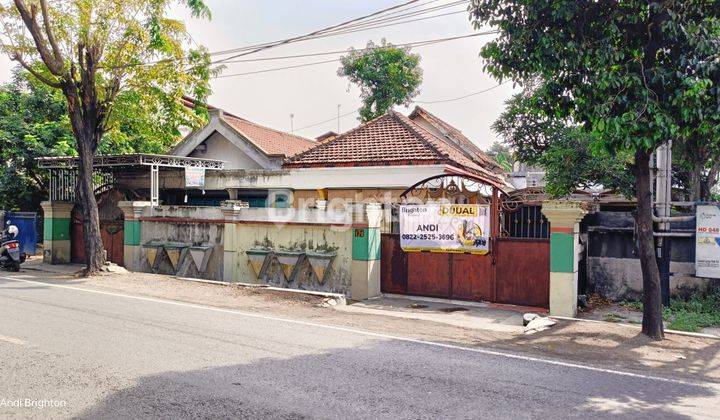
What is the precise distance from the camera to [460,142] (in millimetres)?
22672

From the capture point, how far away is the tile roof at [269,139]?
21750 mm

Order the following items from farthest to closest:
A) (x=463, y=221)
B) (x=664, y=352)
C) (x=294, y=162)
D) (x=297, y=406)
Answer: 1. (x=294, y=162)
2. (x=463, y=221)
3. (x=664, y=352)
4. (x=297, y=406)

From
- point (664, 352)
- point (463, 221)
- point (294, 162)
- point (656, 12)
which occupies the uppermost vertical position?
point (656, 12)

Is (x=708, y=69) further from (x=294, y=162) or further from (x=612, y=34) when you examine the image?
(x=294, y=162)

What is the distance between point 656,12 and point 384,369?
611 cm

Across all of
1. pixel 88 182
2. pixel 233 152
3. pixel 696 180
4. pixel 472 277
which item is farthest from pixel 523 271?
pixel 233 152

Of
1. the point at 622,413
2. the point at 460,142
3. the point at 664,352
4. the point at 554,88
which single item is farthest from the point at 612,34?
the point at 460,142

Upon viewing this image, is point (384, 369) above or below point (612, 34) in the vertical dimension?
below

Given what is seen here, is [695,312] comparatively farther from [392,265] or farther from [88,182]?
[88,182]

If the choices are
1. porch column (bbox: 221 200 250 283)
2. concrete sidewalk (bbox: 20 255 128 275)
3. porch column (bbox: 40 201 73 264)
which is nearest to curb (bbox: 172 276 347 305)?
Answer: porch column (bbox: 221 200 250 283)

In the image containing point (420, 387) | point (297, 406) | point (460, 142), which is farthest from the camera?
point (460, 142)

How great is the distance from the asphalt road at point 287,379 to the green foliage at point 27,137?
48.4ft

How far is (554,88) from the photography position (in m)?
8.72

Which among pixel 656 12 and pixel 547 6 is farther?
pixel 547 6
